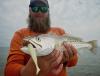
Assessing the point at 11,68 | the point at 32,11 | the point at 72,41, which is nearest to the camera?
the point at 72,41

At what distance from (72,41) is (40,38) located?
36.6 inches

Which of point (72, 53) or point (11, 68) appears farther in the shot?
point (11, 68)

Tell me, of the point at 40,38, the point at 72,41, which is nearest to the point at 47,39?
the point at 40,38

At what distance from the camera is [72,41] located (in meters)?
5.05

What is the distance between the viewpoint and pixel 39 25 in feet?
21.6

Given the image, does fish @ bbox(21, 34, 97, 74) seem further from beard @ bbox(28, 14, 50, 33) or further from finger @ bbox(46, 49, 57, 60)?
beard @ bbox(28, 14, 50, 33)

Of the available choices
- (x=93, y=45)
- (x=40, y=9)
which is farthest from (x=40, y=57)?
(x=40, y=9)

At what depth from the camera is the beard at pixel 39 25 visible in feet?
21.5

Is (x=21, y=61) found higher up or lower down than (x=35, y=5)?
lower down

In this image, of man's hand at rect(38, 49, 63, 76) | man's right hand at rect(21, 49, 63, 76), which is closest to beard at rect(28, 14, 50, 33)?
man's right hand at rect(21, 49, 63, 76)

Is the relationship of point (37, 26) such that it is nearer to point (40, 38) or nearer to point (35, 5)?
point (35, 5)

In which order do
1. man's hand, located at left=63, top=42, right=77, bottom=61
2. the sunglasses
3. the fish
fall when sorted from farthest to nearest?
1. the sunglasses
2. man's hand, located at left=63, top=42, right=77, bottom=61
3. the fish

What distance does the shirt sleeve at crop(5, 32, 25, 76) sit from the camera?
18.2ft

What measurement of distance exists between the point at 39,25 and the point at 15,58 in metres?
1.01
